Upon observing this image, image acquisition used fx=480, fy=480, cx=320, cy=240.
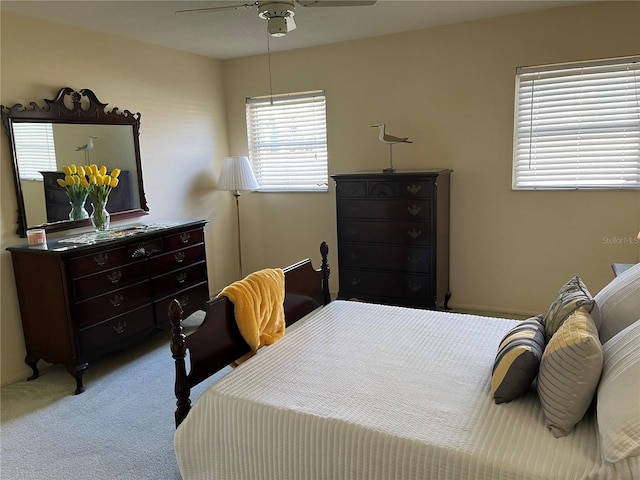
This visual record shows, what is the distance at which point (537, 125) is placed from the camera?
12.5 ft

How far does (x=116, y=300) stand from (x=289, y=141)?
7.68 feet

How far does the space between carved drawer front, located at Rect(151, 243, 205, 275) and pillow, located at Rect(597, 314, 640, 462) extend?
2.95 m

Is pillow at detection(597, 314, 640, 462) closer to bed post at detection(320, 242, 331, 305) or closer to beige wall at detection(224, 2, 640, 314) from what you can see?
bed post at detection(320, 242, 331, 305)

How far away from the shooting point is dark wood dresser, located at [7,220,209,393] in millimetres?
2996

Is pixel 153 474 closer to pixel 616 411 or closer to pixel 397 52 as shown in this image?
pixel 616 411

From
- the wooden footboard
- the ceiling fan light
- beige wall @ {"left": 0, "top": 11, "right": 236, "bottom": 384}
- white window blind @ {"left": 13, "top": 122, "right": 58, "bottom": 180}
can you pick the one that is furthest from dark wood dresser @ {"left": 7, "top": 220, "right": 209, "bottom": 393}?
the ceiling fan light

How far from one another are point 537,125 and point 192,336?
3176 millimetres

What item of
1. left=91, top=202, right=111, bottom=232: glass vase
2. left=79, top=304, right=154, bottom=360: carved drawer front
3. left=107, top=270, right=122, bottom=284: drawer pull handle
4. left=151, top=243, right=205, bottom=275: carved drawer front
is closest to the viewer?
left=79, top=304, right=154, bottom=360: carved drawer front

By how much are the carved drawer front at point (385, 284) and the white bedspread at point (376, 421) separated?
1560 mm

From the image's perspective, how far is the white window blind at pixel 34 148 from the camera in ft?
10.4

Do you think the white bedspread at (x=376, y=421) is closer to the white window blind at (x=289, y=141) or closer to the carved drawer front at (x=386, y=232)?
the carved drawer front at (x=386, y=232)

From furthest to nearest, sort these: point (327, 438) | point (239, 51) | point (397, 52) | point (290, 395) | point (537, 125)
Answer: point (239, 51) < point (397, 52) < point (537, 125) < point (290, 395) < point (327, 438)

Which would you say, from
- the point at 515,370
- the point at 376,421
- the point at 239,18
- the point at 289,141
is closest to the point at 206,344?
the point at 376,421

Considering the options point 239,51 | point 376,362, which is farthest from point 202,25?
point 376,362
